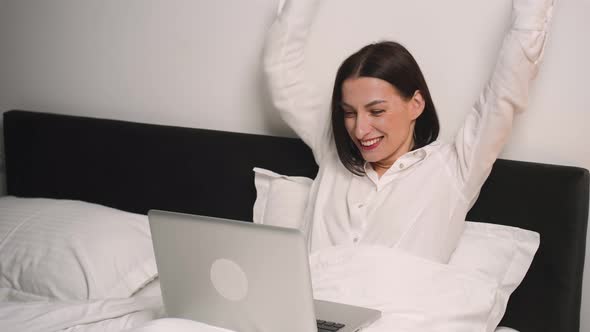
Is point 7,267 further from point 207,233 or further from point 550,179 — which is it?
point 550,179

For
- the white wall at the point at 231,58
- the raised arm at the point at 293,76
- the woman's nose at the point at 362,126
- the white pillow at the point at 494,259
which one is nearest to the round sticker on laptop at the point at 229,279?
the white pillow at the point at 494,259

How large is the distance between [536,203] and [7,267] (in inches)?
61.7

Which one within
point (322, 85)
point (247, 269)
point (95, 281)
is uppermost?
point (322, 85)

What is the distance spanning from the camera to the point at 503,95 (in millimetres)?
1804

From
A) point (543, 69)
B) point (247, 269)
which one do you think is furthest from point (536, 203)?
point (247, 269)

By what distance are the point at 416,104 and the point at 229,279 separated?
2.67 feet

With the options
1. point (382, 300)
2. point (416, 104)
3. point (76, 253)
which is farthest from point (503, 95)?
point (76, 253)

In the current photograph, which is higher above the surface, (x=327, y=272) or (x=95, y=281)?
(x=327, y=272)

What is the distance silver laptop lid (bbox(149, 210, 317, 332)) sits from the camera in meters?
1.34

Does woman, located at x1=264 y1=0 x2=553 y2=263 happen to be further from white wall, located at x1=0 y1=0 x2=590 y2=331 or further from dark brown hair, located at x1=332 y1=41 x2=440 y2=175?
white wall, located at x1=0 y1=0 x2=590 y2=331

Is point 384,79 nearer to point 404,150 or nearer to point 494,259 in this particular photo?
point 404,150

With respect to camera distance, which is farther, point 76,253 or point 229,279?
point 76,253

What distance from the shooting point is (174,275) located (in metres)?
1.53

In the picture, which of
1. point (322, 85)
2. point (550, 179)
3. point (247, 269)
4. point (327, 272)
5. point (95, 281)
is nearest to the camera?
point (247, 269)
